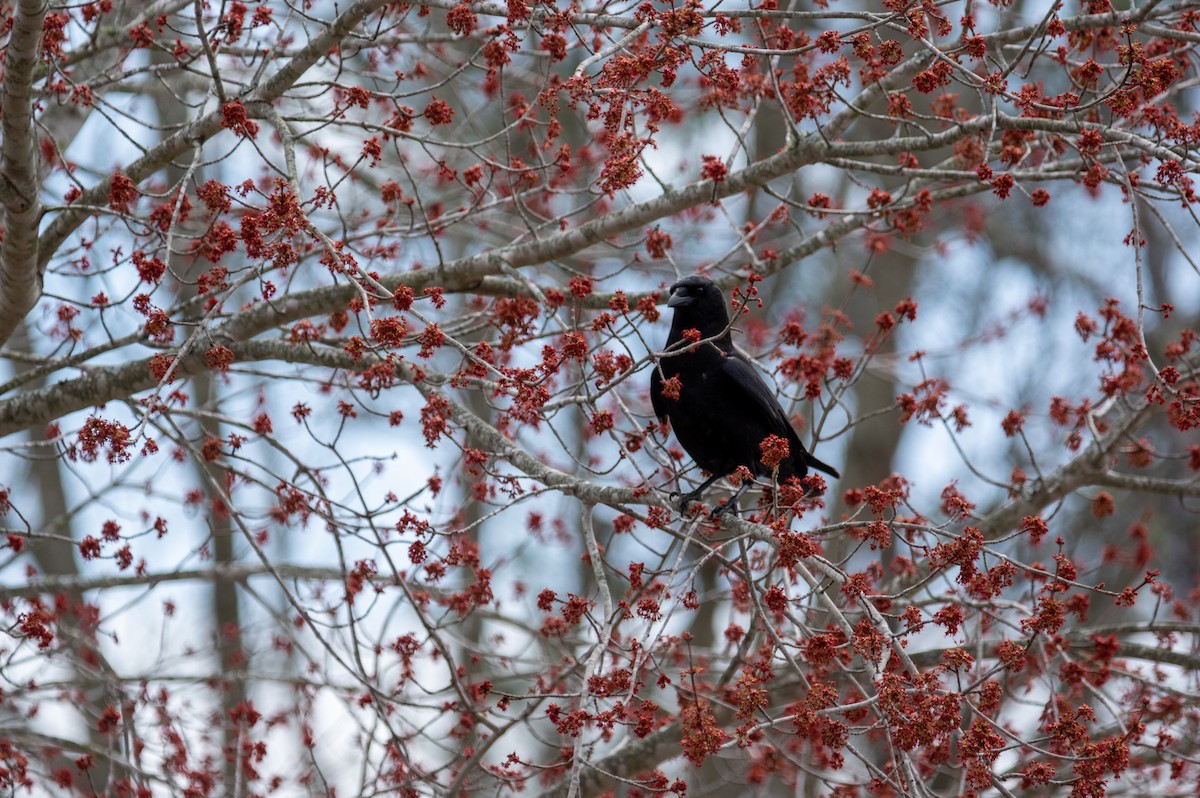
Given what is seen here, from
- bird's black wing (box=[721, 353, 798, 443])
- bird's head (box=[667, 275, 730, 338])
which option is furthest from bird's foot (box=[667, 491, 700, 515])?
bird's head (box=[667, 275, 730, 338])

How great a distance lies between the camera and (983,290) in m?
12.0

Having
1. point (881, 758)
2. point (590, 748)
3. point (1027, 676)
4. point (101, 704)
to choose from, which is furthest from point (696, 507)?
point (881, 758)

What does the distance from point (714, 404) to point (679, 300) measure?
0.45 meters

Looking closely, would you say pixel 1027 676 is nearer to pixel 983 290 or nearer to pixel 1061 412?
pixel 1061 412

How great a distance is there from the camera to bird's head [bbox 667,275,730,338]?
5156 millimetres

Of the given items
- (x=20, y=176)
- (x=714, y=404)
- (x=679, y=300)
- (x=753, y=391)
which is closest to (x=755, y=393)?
(x=753, y=391)

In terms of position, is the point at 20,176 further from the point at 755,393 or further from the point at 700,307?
the point at 755,393

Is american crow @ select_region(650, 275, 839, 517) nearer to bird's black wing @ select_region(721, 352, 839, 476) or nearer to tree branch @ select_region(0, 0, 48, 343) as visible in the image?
bird's black wing @ select_region(721, 352, 839, 476)

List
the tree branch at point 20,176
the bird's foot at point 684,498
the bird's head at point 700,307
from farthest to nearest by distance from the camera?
1. the bird's head at point 700,307
2. the bird's foot at point 684,498
3. the tree branch at point 20,176

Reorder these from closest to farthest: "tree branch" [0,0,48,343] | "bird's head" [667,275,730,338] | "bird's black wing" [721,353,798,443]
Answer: "tree branch" [0,0,48,343], "bird's black wing" [721,353,798,443], "bird's head" [667,275,730,338]

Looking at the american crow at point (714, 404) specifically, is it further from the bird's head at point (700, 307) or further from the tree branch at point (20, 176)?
the tree branch at point (20, 176)

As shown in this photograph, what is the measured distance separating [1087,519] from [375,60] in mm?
7409

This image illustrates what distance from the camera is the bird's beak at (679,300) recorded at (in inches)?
197

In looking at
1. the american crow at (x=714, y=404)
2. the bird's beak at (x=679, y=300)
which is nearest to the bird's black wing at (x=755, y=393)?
the american crow at (x=714, y=404)
